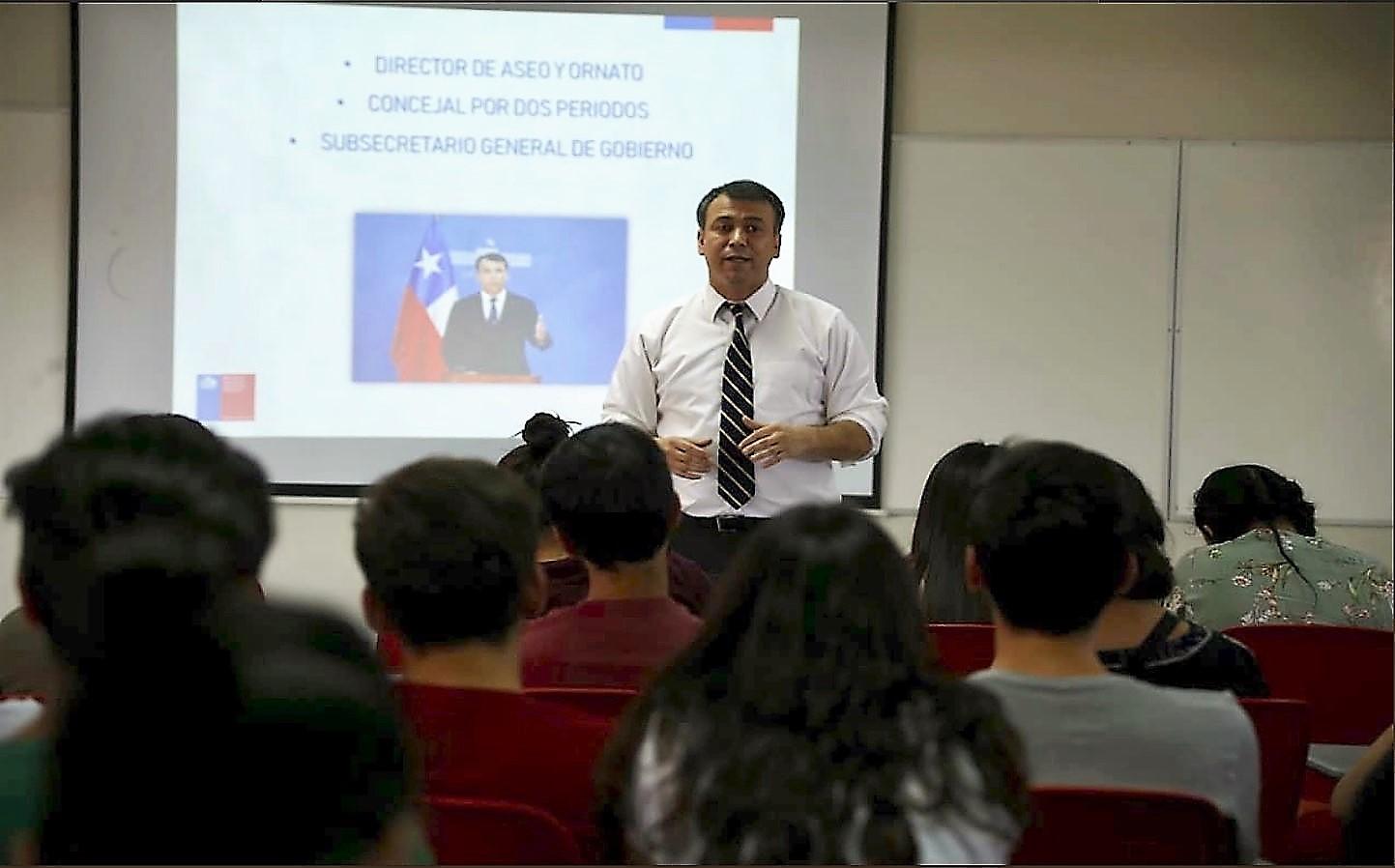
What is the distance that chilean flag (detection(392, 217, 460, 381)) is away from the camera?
5031 millimetres

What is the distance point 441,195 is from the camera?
500 cm

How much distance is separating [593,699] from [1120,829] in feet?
2.21

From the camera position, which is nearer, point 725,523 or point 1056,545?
point 1056,545

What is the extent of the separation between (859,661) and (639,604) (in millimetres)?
908

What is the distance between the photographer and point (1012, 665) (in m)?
1.62

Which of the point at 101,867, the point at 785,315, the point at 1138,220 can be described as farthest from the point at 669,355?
the point at 101,867

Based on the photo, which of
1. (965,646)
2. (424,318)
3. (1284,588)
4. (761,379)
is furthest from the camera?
(424,318)

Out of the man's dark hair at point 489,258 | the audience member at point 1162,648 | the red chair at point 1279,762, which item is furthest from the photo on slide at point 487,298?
the red chair at point 1279,762

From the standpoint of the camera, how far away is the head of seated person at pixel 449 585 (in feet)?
5.18

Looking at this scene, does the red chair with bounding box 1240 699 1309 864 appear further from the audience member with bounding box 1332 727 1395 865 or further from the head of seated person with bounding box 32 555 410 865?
the head of seated person with bounding box 32 555 410 865

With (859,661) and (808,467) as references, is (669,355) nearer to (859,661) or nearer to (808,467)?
(808,467)

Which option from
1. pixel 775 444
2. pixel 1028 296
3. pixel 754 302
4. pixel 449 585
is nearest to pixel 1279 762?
pixel 449 585

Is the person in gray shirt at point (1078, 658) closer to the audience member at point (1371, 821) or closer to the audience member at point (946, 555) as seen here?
the audience member at point (1371, 821)

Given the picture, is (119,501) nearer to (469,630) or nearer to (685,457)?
(469,630)
